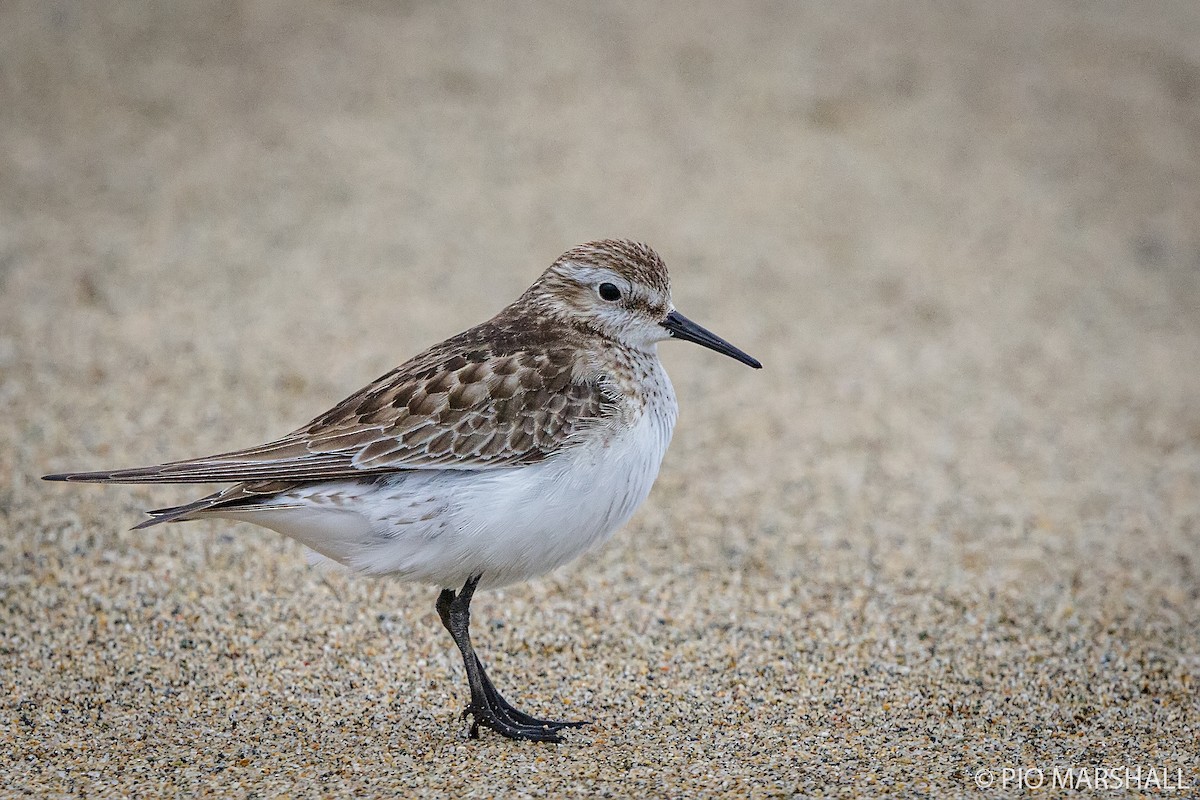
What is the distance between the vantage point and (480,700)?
3.57 m

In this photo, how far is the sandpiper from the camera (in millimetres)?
3352

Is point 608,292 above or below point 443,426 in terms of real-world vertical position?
above

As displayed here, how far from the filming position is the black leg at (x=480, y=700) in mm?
3539

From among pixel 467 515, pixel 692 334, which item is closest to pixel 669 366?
pixel 692 334

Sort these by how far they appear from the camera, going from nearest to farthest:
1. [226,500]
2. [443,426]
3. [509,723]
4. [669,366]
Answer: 1. [226,500]
2. [443,426]
3. [509,723]
4. [669,366]

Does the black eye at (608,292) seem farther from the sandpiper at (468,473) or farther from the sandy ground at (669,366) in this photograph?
the sandy ground at (669,366)

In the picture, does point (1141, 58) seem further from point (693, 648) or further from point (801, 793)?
point (801, 793)

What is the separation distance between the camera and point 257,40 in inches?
327

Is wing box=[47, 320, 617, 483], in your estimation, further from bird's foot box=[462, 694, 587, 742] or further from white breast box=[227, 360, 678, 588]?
bird's foot box=[462, 694, 587, 742]

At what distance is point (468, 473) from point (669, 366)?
3065 millimetres

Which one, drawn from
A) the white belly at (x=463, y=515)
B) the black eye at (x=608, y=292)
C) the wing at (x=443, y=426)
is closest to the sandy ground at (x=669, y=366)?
the white belly at (x=463, y=515)

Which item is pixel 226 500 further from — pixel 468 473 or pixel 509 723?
pixel 509 723

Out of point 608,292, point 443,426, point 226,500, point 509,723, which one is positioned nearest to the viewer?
point 226,500

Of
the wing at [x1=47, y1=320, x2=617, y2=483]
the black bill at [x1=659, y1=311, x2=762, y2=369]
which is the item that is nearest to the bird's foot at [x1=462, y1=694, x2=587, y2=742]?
the wing at [x1=47, y1=320, x2=617, y2=483]
